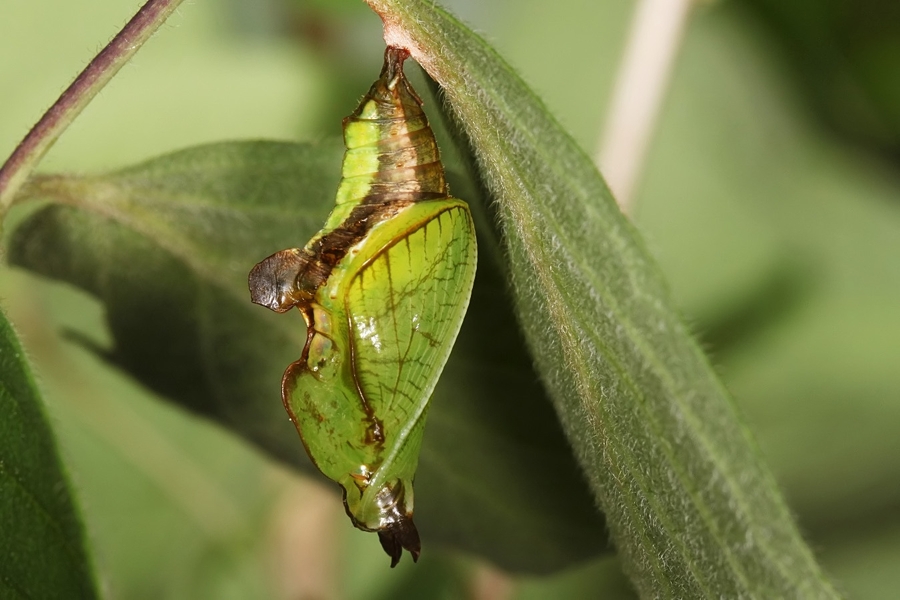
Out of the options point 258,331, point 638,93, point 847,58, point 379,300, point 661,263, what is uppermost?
point 847,58

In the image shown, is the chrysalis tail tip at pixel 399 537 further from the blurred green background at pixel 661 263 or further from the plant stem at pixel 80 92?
the blurred green background at pixel 661 263

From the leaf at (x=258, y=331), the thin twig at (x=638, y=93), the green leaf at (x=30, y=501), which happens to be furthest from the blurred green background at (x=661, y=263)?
the green leaf at (x=30, y=501)

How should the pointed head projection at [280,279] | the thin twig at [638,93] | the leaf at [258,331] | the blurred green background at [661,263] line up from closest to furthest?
the pointed head projection at [280,279]
the leaf at [258,331]
the thin twig at [638,93]
the blurred green background at [661,263]

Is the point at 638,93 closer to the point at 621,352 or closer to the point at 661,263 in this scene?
the point at 661,263

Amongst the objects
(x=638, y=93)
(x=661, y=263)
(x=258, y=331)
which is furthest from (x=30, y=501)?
(x=661, y=263)

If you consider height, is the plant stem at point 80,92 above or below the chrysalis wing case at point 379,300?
above

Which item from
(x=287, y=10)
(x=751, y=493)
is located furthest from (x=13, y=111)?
(x=751, y=493)
